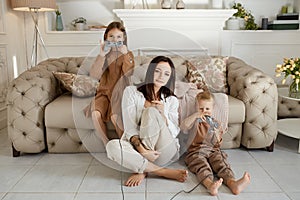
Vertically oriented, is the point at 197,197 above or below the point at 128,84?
below

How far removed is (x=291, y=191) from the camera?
1806 mm

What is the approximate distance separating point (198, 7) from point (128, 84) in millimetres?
1893

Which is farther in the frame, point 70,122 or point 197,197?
point 70,122

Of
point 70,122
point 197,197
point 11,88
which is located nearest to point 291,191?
point 197,197

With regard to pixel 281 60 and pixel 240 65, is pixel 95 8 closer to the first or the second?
pixel 240 65

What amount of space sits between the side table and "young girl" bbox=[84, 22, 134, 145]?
4.17 ft

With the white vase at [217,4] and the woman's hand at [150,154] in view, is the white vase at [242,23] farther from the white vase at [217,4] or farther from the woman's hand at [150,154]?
the woman's hand at [150,154]

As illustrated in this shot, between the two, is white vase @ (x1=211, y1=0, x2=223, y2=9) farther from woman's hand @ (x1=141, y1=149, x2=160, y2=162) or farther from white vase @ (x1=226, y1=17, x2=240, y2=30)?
woman's hand @ (x1=141, y1=149, x2=160, y2=162)

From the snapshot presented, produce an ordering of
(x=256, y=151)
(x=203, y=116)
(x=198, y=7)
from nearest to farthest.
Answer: (x=203, y=116), (x=256, y=151), (x=198, y=7)

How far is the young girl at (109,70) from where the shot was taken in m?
2.15

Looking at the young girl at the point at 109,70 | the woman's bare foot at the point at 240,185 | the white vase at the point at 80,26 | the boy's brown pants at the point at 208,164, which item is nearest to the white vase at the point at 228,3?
the white vase at the point at 80,26

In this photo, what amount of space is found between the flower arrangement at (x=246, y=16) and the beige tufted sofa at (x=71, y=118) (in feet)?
4.79

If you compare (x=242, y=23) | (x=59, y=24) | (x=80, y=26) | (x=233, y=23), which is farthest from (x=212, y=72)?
(x=59, y=24)

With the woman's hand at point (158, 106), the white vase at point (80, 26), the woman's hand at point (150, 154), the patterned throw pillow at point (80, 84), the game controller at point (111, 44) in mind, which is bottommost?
the woman's hand at point (150, 154)
